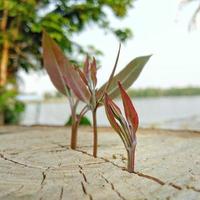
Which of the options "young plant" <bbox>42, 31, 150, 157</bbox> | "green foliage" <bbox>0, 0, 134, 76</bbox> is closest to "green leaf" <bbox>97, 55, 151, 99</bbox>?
"young plant" <bbox>42, 31, 150, 157</bbox>

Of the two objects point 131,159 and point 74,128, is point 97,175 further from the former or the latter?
point 74,128

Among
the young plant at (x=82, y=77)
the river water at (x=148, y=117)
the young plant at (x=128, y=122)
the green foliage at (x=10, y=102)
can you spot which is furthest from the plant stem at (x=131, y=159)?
the green foliage at (x=10, y=102)

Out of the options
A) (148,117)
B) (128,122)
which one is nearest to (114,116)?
(128,122)

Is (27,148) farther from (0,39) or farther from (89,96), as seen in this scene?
(0,39)

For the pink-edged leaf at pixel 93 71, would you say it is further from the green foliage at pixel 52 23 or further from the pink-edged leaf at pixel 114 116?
the green foliage at pixel 52 23

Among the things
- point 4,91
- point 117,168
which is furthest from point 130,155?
point 4,91

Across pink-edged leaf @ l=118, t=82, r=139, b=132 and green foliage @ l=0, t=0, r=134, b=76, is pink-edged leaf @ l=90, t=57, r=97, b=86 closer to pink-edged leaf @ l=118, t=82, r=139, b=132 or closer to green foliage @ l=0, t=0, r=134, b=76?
pink-edged leaf @ l=118, t=82, r=139, b=132
